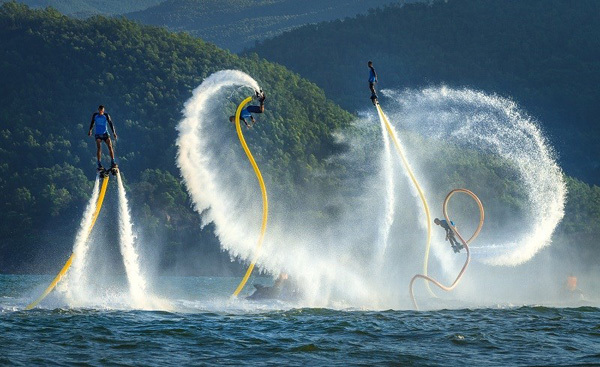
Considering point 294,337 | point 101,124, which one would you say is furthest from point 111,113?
point 294,337

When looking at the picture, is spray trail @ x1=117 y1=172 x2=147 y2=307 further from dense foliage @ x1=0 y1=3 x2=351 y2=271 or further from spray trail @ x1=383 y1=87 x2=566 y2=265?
dense foliage @ x1=0 y1=3 x2=351 y2=271

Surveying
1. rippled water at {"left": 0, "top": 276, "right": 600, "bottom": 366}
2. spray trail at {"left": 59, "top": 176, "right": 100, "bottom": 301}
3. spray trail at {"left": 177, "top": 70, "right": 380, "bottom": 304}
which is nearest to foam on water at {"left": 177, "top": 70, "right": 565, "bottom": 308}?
spray trail at {"left": 177, "top": 70, "right": 380, "bottom": 304}

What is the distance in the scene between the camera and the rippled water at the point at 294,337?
34688mm

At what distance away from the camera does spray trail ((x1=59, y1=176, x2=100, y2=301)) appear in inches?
1841

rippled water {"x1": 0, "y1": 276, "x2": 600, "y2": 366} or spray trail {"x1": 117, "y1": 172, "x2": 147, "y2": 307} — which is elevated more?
spray trail {"x1": 117, "y1": 172, "x2": 147, "y2": 307}

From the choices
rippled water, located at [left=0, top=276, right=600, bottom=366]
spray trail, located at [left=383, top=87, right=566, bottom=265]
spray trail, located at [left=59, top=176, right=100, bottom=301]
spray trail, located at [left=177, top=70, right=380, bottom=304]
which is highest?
spray trail, located at [left=383, top=87, right=566, bottom=265]

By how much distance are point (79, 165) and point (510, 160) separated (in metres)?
50.8

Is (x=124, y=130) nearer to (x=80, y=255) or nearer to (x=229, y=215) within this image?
(x=229, y=215)

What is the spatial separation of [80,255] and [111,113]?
298 ft

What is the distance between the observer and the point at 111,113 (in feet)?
448

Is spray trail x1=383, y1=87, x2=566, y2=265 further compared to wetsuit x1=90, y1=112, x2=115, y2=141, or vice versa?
spray trail x1=383, y1=87, x2=566, y2=265

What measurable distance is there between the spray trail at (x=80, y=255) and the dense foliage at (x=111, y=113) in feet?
226

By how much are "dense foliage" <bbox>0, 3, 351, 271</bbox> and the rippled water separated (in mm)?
73927

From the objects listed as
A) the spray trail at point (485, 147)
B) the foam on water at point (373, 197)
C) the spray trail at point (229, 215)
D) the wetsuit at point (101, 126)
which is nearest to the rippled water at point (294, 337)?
the spray trail at point (229, 215)
